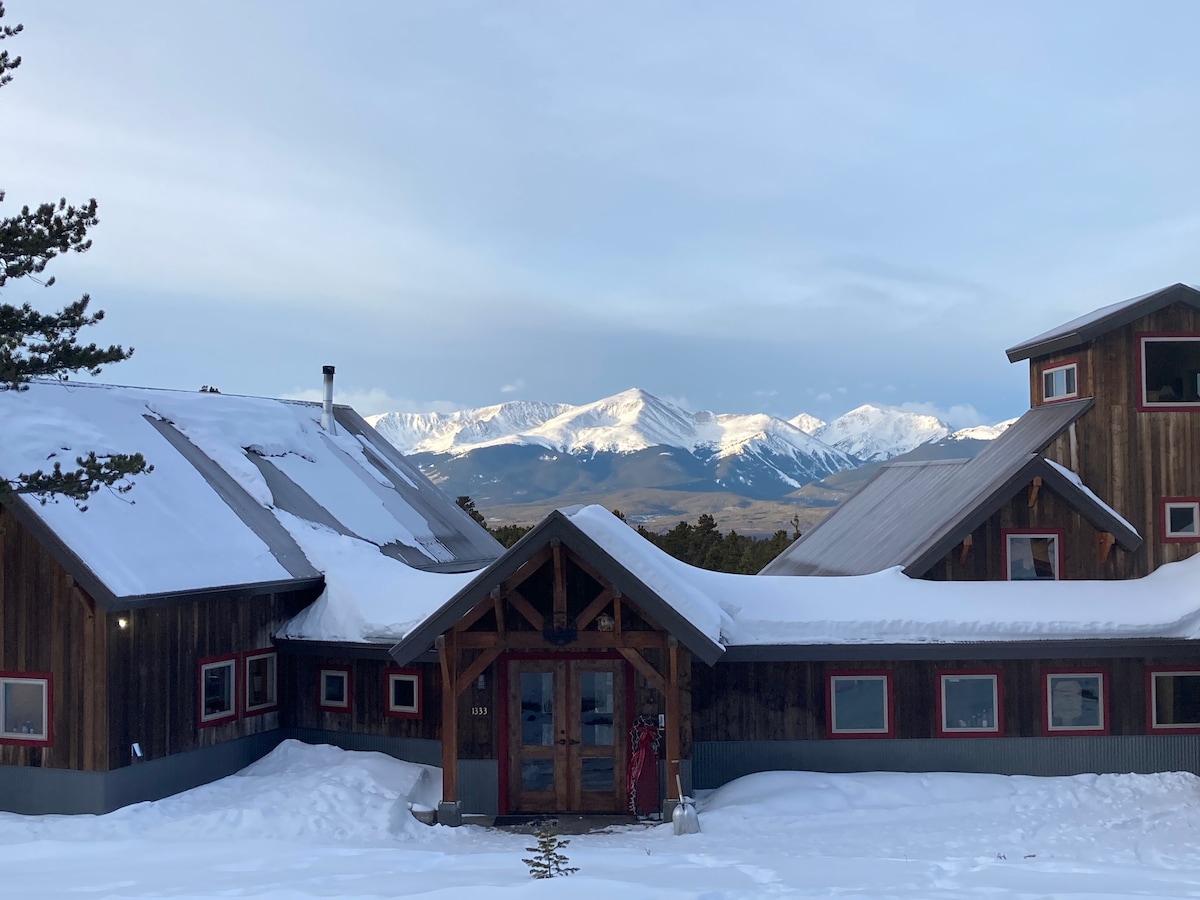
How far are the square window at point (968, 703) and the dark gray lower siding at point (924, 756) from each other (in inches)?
7.8

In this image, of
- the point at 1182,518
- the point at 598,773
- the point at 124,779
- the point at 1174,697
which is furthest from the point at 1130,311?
the point at 124,779

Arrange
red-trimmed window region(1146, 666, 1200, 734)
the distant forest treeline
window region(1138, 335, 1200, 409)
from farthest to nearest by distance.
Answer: the distant forest treeline < window region(1138, 335, 1200, 409) < red-trimmed window region(1146, 666, 1200, 734)

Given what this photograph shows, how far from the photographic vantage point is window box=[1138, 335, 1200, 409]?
64.1 feet

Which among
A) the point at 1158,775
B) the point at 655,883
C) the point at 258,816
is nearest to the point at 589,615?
the point at 655,883

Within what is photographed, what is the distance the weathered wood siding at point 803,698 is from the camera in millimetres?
17547

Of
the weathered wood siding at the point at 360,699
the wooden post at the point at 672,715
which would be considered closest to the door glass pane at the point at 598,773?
the wooden post at the point at 672,715

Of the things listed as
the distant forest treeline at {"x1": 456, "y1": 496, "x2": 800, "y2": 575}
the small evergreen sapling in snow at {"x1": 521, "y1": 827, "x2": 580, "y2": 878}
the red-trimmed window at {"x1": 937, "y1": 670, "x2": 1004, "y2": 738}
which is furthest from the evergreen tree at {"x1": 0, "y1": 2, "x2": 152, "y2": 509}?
the distant forest treeline at {"x1": 456, "y1": 496, "x2": 800, "y2": 575}

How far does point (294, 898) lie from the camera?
1155cm

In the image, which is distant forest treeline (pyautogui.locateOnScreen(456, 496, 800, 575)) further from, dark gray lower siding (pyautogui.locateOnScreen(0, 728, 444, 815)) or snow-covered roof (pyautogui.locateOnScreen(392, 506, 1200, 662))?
dark gray lower siding (pyautogui.locateOnScreen(0, 728, 444, 815))

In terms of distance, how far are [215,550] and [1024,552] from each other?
530 inches

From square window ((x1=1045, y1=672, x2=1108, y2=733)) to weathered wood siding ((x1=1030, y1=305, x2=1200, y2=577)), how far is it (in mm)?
3193

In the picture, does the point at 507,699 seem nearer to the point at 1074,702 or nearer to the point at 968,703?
the point at 968,703

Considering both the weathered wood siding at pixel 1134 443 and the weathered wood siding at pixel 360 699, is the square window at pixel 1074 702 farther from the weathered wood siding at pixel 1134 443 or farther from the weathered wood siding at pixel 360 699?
the weathered wood siding at pixel 360 699

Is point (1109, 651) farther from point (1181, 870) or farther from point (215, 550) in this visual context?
point (215, 550)
